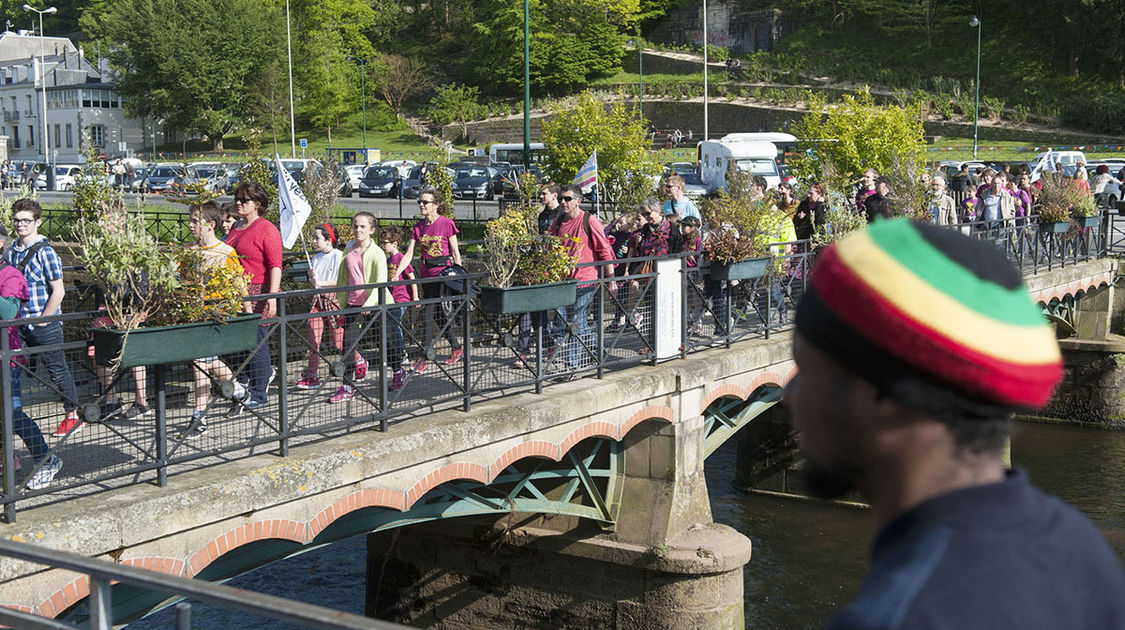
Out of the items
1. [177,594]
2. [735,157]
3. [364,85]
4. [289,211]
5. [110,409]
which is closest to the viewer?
[177,594]

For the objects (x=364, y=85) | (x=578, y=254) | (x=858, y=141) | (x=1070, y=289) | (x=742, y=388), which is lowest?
(x=742, y=388)

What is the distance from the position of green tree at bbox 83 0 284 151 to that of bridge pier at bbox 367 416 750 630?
59.9m

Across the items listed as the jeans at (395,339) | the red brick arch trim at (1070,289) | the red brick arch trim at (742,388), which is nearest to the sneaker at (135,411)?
the jeans at (395,339)

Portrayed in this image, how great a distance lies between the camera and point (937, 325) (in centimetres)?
141

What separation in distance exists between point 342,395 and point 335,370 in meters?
0.59

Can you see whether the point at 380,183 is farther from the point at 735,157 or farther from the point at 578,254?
the point at 578,254

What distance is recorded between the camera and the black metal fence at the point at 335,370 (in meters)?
6.56

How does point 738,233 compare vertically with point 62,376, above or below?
above

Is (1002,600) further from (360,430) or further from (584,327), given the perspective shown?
(584,327)

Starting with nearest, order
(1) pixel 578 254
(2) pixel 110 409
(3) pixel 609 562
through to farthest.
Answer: (2) pixel 110 409 → (1) pixel 578 254 → (3) pixel 609 562

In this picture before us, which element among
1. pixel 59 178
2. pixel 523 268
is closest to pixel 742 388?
pixel 523 268

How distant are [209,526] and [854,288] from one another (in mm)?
5990

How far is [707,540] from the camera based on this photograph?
1159 centimetres

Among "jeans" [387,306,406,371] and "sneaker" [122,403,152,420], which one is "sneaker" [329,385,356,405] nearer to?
"jeans" [387,306,406,371]
